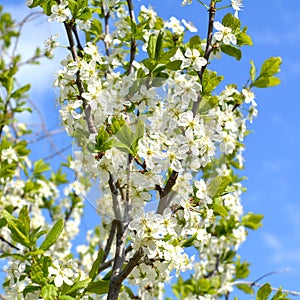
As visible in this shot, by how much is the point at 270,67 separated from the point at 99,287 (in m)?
1.36

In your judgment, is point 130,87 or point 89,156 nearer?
point 89,156

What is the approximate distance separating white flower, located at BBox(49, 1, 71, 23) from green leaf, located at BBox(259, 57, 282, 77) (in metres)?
1.03

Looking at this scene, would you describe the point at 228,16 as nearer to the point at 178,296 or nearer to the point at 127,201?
the point at 127,201

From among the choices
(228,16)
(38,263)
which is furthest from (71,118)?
(228,16)

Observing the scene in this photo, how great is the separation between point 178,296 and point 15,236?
7.17ft

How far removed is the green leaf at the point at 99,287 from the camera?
6.46ft

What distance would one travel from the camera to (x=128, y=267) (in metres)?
1.80

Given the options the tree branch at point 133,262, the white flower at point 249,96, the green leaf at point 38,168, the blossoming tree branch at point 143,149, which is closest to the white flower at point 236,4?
the blossoming tree branch at point 143,149

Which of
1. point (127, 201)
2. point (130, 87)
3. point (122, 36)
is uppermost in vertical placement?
point (122, 36)

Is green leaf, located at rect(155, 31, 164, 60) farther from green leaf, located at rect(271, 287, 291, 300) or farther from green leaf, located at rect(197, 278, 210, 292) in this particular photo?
green leaf, located at rect(197, 278, 210, 292)

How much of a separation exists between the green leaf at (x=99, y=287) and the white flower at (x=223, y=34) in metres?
1.01

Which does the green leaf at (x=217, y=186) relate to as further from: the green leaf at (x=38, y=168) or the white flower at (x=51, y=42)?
the green leaf at (x=38, y=168)

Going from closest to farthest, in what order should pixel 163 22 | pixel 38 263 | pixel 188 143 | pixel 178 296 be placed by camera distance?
pixel 188 143 < pixel 38 263 < pixel 163 22 < pixel 178 296

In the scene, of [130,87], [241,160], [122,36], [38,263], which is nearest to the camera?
[130,87]
